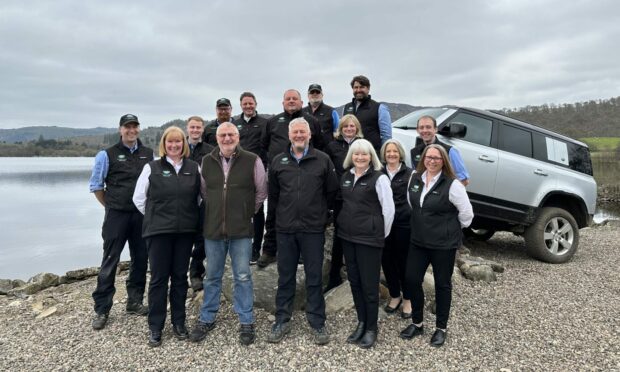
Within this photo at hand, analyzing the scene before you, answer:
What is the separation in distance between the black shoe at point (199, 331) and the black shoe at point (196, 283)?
1134 millimetres

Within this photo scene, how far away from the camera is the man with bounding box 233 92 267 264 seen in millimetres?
4879

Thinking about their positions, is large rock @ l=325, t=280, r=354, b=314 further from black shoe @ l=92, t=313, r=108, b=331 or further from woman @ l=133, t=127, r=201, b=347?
black shoe @ l=92, t=313, r=108, b=331

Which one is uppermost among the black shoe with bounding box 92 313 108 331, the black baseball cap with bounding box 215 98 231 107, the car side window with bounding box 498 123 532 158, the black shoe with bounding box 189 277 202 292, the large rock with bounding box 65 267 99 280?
the black baseball cap with bounding box 215 98 231 107

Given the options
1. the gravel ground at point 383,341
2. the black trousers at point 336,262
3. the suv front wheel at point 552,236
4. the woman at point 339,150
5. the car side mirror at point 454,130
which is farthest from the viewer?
the suv front wheel at point 552,236

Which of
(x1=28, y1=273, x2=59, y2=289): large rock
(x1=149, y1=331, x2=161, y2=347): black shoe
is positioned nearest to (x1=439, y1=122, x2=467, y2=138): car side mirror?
(x1=149, y1=331, x2=161, y2=347): black shoe

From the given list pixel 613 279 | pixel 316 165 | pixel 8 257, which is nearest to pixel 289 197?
pixel 316 165

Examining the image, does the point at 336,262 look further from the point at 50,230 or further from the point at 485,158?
the point at 50,230

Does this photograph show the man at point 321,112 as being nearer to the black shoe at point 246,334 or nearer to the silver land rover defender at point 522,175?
the silver land rover defender at point 522,175

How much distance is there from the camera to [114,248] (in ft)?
13.8

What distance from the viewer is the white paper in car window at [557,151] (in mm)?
6148

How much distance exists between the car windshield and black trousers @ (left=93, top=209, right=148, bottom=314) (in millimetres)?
3696

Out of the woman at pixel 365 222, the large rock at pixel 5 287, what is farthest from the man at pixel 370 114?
the large rock at pixel 5 287

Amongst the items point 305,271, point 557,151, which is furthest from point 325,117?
point 557,151

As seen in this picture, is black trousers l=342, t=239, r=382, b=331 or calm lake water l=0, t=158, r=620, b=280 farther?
calm lake water l=0, t=158, r=620, b=280
